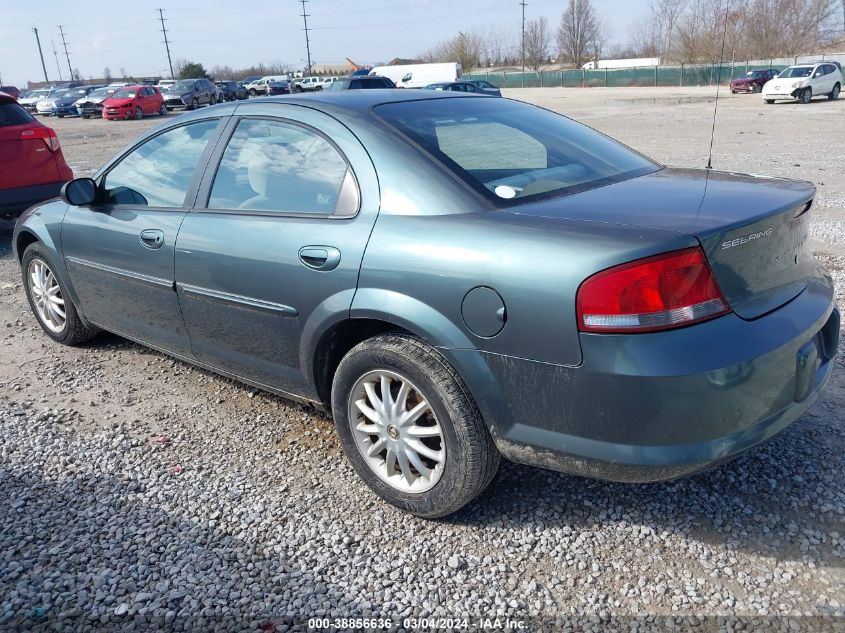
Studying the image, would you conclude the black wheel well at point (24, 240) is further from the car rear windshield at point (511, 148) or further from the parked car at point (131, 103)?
the parked car at point (131, 103)

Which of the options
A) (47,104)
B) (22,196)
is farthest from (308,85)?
(22,196)

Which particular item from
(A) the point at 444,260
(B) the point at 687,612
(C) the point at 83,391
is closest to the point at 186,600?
(A) the point at 444,260

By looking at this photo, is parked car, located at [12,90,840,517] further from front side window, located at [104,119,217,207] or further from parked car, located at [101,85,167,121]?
parked car, located at [101,85,167,121]

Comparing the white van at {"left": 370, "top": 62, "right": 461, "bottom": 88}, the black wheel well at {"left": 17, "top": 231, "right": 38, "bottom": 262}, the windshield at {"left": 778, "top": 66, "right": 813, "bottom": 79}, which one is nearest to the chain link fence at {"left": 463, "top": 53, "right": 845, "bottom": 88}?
the windshield at {"left": 778, "top": 66, "right": 813, "bottom": 79}

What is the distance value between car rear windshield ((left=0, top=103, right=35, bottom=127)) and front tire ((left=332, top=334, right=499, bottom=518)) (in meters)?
6.82

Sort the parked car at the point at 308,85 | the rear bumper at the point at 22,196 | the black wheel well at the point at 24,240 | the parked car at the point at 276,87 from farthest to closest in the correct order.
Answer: the parked car at the point at 308,85
the parked car at the point at 276,87
the rear bumper at the point at 22,196
the black wheel well at the point at 24,240

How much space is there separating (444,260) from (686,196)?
38.4 inches

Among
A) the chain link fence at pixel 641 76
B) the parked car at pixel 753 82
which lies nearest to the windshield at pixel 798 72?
the parked car at pixel 753 82

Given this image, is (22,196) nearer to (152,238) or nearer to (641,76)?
(152,238)

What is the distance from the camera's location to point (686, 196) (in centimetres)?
270

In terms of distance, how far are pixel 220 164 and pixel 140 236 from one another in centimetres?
64

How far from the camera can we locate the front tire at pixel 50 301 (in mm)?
4758

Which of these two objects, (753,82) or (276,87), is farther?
(276,87)

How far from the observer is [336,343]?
120 inches
